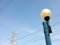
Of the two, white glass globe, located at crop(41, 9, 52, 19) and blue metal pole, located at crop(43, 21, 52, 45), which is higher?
white glass globe, located at crop(41, 9, 52, 19)

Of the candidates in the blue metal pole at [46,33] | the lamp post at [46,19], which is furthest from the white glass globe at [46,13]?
the blue metal pole at [46,33]

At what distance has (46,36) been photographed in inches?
359

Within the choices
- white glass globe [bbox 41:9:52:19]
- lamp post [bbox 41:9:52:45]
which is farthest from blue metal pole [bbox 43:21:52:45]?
white glass globe [bbox 41:9:52:19]

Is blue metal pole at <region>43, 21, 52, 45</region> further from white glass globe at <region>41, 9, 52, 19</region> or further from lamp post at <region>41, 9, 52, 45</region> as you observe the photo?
Answer: white glass globe at <region>41, 9, 52, 19</region>

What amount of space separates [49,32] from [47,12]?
1.13 metres

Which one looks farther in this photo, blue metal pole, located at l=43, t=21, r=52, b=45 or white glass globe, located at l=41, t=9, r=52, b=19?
white glass globe, located at l=41, t=9, r=52, b=19

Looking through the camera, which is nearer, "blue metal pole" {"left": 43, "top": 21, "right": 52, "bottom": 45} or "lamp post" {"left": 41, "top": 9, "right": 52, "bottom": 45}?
"blue metal pole" {"left": 43, "top": 21, "right": 52, "bottom": 45}

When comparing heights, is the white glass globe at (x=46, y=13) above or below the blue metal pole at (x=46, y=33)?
above

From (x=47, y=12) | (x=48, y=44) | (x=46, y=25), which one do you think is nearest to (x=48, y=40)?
(x=48, y=44)

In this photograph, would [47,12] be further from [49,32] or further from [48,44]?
[48,44]

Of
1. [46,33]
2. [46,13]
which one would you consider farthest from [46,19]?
[46,33]

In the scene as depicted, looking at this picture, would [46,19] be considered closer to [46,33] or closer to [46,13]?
[46,13]

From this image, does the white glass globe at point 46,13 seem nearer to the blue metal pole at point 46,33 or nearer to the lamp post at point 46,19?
the lamp post at point 46,19

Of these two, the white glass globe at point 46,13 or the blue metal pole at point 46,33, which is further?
the white glass globe at point 46,13
